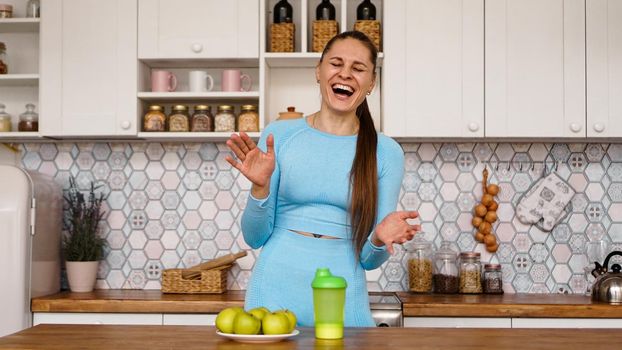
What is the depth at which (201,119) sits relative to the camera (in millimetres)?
3707

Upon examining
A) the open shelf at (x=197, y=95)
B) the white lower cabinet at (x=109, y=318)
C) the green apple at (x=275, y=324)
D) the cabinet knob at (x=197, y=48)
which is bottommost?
the white lower cabinet at (x=109, y=318)

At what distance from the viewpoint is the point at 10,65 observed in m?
4.02

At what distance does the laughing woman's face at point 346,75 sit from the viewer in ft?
7.30

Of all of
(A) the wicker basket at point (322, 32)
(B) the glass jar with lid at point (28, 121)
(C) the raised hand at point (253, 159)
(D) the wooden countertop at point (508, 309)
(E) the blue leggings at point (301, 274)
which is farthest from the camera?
(B) the glass jar with lid at point (28, 121)

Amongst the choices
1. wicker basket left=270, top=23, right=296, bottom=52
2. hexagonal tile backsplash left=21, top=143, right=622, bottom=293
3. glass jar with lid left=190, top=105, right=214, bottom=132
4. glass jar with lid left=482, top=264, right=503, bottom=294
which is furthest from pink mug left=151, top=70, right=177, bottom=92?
glass jar with lid left=482, top=264, right=503, bottom=294

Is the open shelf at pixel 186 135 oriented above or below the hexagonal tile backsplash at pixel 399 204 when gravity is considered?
above

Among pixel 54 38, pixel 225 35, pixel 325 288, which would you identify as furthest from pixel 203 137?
pixel 325 288

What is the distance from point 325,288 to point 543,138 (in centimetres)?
215

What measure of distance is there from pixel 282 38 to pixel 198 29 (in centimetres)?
38

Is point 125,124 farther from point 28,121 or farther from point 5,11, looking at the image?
point 5,11

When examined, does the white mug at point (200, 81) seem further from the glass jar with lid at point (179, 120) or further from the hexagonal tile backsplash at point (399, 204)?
the hexagonal tile backsplash at point (399, 204)

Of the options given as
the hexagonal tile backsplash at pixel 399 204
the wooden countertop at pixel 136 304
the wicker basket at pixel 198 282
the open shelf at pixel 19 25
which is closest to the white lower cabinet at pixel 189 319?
the wooden countertop at pixel 136 304

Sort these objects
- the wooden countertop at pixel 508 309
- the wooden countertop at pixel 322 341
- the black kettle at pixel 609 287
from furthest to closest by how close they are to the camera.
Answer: the black kettle at pixel 609 287, the wooden countertop at pixel 508 309, the wooden countertop at pixel 322 341

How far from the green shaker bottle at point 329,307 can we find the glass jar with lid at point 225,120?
196 cm
